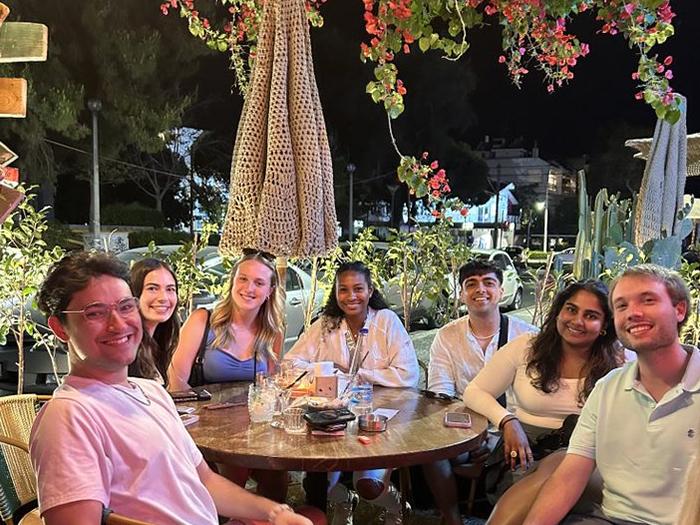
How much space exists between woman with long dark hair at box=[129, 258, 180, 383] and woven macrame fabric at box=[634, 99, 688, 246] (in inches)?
156

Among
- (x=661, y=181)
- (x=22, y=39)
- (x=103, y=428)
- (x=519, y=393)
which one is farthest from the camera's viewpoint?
(x=661, y=181)

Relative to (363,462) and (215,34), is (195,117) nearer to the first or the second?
(215,34)

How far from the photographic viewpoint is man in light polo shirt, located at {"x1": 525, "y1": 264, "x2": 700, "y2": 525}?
1904 mm

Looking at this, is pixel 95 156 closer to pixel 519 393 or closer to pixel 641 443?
pixel 519 393

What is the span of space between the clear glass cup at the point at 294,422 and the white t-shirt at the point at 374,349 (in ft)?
2.69

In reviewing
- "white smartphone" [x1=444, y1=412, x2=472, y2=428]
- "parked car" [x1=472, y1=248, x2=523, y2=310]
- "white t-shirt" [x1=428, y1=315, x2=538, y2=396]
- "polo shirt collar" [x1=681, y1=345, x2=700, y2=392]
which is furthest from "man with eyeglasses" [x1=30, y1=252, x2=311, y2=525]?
"parked car" [x1=472, y1=248, x2=523, y2=310]

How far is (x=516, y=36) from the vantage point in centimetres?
277

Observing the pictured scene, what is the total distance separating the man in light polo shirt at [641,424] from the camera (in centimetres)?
190

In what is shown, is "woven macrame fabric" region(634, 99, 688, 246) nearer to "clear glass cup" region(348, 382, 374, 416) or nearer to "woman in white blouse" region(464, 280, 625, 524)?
"woman in white blouse" region(464, 280, 625, 524)

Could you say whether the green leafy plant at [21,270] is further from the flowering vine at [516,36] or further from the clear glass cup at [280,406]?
the clear glass cup at [280,406]

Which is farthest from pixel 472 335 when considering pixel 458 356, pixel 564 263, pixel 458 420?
pixel 564 263

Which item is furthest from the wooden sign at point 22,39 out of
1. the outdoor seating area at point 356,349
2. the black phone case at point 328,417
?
the black phone case at point 328,417

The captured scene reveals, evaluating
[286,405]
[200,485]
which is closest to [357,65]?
[286,405]

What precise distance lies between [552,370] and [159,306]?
6.21ft
